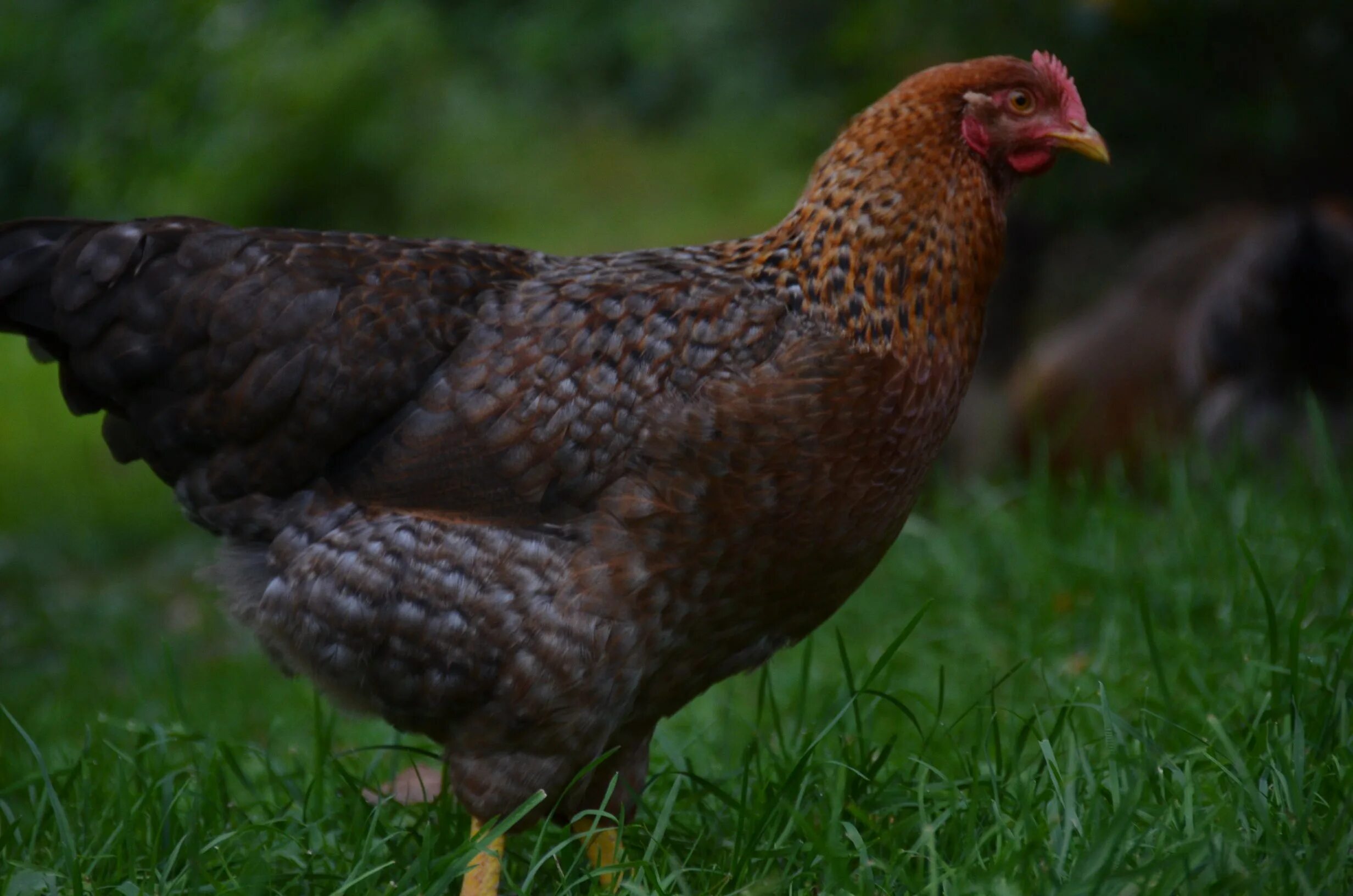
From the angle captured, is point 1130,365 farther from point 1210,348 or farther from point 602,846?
point 602,846

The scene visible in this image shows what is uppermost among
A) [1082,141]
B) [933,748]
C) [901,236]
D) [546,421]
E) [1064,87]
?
[1064,87]

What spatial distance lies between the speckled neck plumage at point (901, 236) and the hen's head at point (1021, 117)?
0.03 meters

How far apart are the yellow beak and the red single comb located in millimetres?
32

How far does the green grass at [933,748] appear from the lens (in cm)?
239

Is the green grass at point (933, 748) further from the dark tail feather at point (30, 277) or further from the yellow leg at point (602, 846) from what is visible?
the dark tail feather at point (30, 277)

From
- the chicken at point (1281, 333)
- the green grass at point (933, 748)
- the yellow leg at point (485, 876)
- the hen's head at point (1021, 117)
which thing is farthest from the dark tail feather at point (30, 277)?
the chicken at point (1281, 333)

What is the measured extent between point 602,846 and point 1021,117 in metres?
1.77

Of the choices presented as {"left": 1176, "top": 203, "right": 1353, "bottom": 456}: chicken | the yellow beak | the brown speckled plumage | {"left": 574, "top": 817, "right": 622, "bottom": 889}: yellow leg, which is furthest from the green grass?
the yellow beak

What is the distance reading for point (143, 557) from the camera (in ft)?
22.8

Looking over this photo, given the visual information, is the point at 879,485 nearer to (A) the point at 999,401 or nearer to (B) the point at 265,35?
(A) the point at 999,401

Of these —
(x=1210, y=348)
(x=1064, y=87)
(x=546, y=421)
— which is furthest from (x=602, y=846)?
(x=1210, y=348)

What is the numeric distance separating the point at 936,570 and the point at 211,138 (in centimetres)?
358

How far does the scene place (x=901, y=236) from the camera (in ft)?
9.19

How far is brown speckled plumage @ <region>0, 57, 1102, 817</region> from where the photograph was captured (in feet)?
8.74
